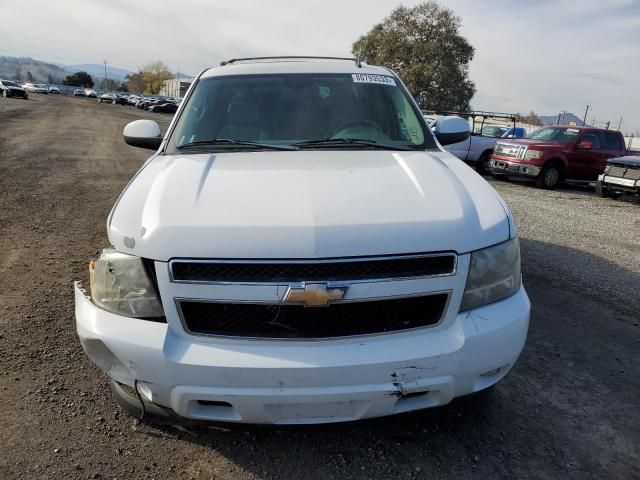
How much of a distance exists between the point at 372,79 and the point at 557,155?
10.6m

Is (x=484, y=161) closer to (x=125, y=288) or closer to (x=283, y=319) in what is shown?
(x=283, y=319)

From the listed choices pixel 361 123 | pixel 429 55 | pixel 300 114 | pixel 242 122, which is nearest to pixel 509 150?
pixel 361 123

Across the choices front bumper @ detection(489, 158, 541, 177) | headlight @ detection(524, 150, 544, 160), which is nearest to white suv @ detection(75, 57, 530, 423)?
front bumper @ detection(489, 158, 541, 177)

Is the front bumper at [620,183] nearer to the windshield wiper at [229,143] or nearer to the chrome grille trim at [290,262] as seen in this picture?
the windshield wiper at [229,143]

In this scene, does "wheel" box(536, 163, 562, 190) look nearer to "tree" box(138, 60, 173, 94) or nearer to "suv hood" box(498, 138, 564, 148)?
"suv hood" box(498, 138, 564, 148)

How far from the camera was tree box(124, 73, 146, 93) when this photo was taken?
12688 cm

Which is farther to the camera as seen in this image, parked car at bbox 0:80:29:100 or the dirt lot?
parked car at bbox 0:80:29:100

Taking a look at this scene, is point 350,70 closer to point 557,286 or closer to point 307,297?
point 307,297

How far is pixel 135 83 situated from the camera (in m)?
130

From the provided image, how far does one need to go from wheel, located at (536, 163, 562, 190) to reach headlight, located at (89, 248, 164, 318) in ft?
40.1

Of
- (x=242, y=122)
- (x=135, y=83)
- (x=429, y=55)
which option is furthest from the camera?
(x=135, y=83)

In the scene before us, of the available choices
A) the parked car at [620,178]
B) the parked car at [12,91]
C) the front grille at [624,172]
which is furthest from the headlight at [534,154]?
the parked car at [12,91]

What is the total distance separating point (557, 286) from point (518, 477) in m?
2.90

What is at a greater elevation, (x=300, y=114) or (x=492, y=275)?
(x=300, y=114)
